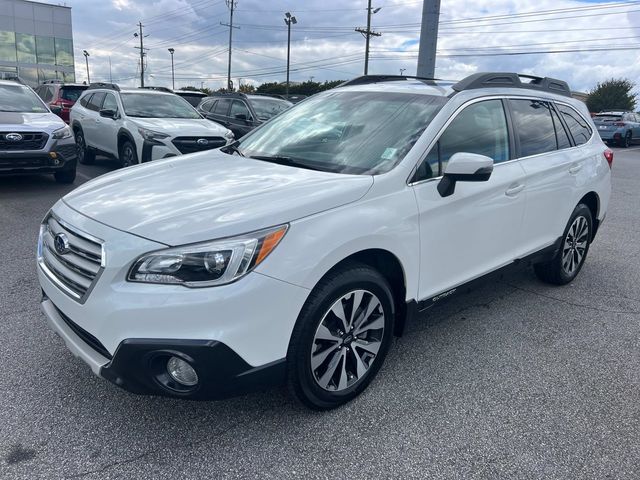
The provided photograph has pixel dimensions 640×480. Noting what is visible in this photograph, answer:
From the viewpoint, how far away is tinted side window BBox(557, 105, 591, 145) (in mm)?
4531

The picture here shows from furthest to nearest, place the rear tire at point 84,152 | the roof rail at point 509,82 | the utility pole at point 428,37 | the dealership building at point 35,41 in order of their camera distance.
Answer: the dealership building at point 35,41 < the rear tire at point 84,152 < the utility pole at point 428,37 < the roof rail at point 509,82

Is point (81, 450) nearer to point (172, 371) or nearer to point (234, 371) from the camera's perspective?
point (172, 371)

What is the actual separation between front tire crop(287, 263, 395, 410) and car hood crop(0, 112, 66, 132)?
6954mm

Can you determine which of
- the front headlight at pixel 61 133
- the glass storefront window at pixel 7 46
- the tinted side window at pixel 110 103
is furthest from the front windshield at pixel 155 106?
the glass storefront window at pixel 7 46

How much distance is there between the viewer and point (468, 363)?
3.35 metres

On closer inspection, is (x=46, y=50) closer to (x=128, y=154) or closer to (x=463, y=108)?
(x=128, y=154)

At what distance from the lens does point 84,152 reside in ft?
35.7

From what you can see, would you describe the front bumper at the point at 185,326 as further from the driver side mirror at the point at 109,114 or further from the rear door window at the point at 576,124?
the driver side mirror at the point at 109,114

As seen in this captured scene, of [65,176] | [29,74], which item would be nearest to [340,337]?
[65,176]

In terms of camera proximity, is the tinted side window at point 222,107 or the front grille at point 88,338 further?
the tinted side window at point 222,107

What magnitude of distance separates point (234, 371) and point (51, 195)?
6.88 meters

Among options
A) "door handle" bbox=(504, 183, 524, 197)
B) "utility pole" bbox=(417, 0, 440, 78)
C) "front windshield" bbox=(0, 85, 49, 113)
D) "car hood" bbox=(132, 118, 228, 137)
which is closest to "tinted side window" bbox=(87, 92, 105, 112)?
"front windshield" bbox=(0, 85, 49, 113)

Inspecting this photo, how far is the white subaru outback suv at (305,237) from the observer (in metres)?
2.21

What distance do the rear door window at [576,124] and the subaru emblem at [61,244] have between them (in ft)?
13.4
